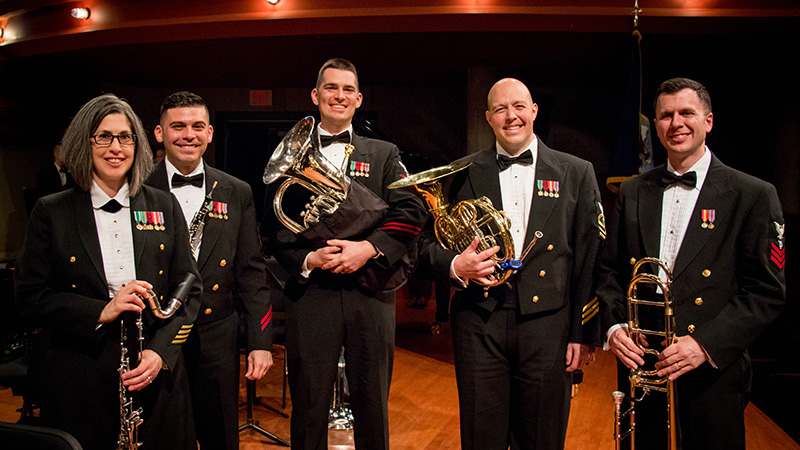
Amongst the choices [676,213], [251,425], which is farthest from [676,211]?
[251,425]

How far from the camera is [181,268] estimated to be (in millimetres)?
2209

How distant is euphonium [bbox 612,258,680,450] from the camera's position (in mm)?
2035

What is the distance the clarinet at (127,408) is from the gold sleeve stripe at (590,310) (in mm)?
1703

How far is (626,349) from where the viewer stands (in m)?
2.12

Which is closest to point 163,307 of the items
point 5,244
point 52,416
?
point 52,416

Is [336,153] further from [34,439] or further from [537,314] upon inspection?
[34,439]

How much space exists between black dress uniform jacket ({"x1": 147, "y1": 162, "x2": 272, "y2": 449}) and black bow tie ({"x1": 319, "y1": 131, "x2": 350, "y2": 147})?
417 mm

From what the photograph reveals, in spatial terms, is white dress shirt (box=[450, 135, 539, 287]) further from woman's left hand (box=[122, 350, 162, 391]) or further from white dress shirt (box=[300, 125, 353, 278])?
woman's left hand (box=[122, 350, 162, 391])

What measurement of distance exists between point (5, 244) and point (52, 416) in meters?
7.55

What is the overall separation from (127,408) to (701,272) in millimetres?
2113

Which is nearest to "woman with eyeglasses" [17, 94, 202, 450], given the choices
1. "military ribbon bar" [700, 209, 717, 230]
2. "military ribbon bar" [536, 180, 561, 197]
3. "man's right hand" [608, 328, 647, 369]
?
"military ribbon bar" [536, 180, 561, 197]

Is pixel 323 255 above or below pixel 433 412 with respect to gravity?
above

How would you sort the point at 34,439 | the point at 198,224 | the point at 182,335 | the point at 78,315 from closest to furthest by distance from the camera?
the point at 34,439 < the point at 78,315 < the point at 182,335 < the point at 198,224

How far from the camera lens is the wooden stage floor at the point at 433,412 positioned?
3.68 metres
